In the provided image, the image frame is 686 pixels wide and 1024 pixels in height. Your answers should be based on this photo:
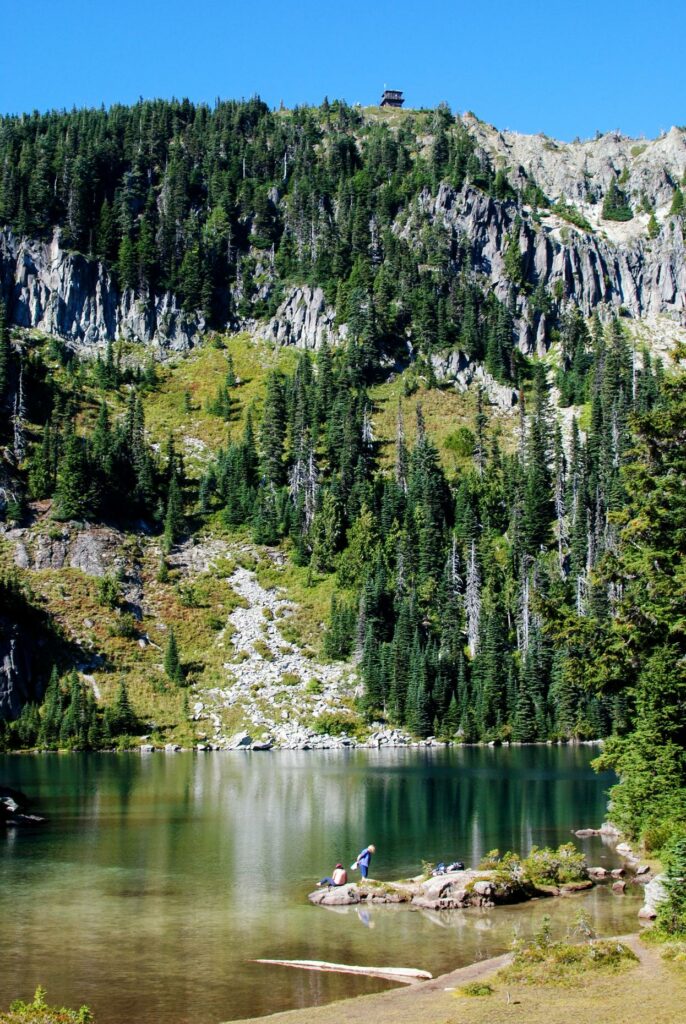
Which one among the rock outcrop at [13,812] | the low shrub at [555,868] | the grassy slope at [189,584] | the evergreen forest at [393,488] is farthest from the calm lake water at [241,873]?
the grassy slope at [189,584]

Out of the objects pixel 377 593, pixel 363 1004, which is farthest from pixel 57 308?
pixel 363 1004

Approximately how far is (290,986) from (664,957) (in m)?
9.72

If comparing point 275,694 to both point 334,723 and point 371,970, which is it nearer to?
point 334,723

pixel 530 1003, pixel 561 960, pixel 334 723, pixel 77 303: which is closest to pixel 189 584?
pixel 334 723

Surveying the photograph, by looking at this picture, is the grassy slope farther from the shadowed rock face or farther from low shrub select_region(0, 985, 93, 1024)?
low shrub select_region(0, 985, 93, 1024)

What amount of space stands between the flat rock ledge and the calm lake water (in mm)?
914

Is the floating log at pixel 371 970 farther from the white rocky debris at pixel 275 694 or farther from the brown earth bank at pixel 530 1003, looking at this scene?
the white rocky debris at pixel 275 694

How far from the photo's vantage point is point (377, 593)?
120 meters

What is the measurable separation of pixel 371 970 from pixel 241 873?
629 inches

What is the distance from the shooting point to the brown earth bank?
18969mm

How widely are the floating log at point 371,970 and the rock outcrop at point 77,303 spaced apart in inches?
6957

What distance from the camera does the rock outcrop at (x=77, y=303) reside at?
18862 centimetres

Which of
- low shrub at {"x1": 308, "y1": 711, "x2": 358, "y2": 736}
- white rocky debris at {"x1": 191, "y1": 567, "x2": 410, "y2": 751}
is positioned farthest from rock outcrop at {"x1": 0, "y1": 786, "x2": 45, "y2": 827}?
low shrub at {"x1": 308, "y1": 711, "x2": 358, "y2": 736}

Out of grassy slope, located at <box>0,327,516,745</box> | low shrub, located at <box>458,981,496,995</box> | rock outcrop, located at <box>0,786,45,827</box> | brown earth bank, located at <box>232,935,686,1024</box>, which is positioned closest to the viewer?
brown earth bank, located at <box>232,935,686,1024</box>
